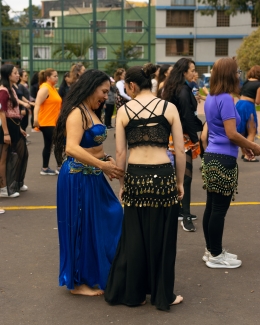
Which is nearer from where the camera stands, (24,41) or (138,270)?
(138,270)

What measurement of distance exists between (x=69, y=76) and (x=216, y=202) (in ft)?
20.6

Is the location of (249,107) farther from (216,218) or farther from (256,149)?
(216,218)

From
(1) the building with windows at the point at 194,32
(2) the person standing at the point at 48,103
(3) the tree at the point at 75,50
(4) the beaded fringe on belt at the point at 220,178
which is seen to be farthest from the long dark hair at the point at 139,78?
(1) the building with windows at the point at 194,32

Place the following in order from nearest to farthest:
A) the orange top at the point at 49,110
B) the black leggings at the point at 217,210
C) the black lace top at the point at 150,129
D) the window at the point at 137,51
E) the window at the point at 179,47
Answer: the black lace top at the point at 150,129 → the black leggings at the point at 217,210 → the orange top at the point at 49,110 → the window at the point at 137,51 → the window at the point at 179,47

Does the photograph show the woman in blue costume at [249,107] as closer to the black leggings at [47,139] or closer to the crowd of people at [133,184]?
the black leggings at [47,139]

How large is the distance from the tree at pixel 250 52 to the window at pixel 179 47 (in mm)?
27368

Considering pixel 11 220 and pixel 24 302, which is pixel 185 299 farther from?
pixel 11 220

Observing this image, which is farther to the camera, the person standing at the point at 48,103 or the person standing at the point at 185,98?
the person standing at the point at 48,103

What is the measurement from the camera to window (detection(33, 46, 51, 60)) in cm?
2859

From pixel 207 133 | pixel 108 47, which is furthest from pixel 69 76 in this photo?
pixel 108 47

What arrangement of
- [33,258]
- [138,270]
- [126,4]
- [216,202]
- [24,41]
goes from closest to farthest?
[138,270] < [216,202] < [33,258] < [24,41] < [126,4]

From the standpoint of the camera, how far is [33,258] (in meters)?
6.10

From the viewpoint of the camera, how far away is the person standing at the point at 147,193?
463 centimetres

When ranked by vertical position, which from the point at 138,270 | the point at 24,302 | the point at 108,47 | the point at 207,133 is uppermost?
the point at 108,47
